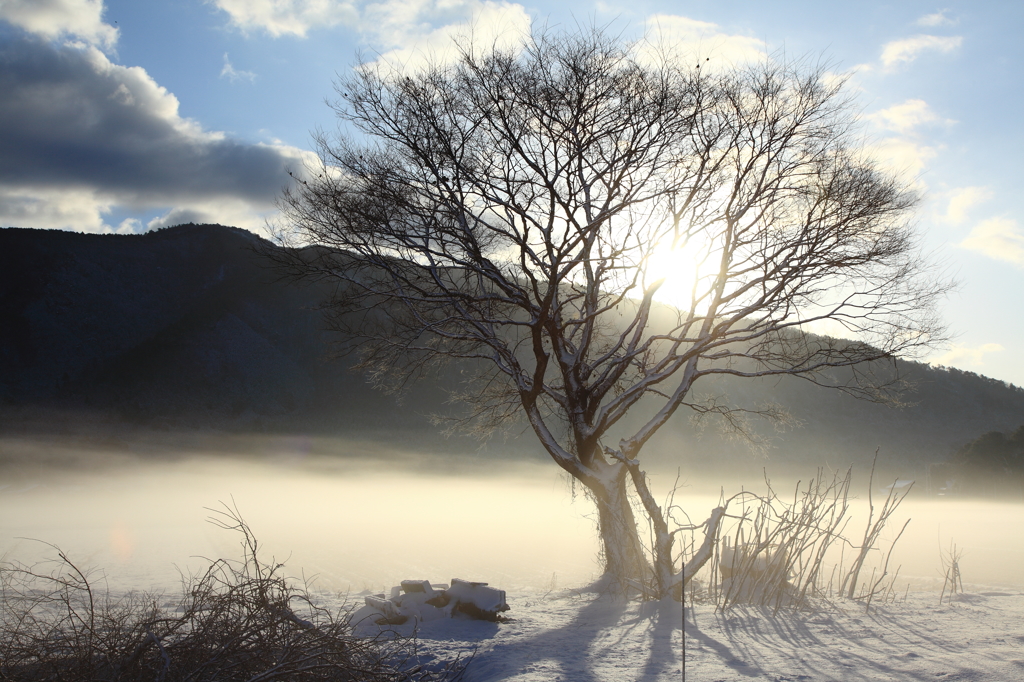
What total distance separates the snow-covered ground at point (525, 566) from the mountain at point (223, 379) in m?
21.2

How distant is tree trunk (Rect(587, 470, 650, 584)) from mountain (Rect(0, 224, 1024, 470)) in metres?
40.2

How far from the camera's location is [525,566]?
40.4 feet

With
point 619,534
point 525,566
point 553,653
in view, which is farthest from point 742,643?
point 525,566

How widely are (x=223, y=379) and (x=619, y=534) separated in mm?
54277

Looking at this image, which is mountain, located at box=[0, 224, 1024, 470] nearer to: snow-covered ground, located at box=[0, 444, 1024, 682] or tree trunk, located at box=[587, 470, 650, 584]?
snow-covered ground, located at box=[0, 444, 1024, 682]

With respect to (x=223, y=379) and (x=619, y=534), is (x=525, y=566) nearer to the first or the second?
(x=619, y=534)

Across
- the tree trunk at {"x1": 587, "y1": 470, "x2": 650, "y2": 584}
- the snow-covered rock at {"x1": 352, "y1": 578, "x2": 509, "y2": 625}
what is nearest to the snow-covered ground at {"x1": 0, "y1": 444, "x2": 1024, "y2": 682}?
the snow-covered rock at {"x1": 352, "y1": 578, "x2": 509, "y2": 625}

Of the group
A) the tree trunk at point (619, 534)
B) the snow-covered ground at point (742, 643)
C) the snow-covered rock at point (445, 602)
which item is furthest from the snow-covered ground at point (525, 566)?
the tree trunk at point (619, 534)

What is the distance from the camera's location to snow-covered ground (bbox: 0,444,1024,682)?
4680mm

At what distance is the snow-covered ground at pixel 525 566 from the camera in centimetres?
468

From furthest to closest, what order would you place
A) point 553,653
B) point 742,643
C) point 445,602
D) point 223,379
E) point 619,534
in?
point 223,379
point 619,534
point 445,602
point 742,643
point 553,653

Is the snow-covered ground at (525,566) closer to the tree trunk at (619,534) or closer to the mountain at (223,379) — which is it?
the tree trunk at (619,534)

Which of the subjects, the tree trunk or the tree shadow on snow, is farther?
the tree trunk

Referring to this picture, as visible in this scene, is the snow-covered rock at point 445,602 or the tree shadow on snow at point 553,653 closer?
the tree shadow on snow at point 553,653
